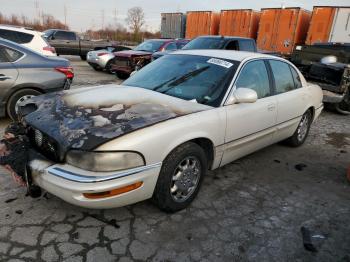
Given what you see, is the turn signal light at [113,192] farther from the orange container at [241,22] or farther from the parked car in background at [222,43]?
the orange container at [241,22]

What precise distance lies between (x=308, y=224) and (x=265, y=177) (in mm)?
1040

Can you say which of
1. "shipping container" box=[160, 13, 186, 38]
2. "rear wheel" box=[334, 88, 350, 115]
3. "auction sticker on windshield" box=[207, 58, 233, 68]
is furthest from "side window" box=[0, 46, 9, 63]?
"shipping container" box=[160, 13, 186, 38]

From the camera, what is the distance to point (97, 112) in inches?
112

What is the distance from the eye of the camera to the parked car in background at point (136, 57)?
10.9 meters

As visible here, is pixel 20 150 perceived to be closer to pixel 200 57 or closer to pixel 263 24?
pixel 200 57

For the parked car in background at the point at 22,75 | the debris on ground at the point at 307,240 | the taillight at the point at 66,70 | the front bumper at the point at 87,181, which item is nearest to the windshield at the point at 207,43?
the taillight at the point at 66,70

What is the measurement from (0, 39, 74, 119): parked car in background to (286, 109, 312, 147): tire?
13.7 feet

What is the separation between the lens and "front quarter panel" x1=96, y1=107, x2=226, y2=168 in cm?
246

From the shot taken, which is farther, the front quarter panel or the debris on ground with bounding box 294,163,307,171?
the debris on ground with bounding box 294,163,307,171

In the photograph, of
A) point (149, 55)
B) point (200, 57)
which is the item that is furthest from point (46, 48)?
point (200, 57)

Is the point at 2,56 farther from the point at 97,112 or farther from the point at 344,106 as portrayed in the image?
the point at 344,106

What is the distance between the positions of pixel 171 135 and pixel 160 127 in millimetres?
127

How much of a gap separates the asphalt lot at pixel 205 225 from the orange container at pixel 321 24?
13.9 meters

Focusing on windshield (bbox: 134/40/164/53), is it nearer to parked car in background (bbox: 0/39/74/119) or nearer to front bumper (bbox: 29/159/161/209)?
parked car in background (bbox: 0/39/74/119)
